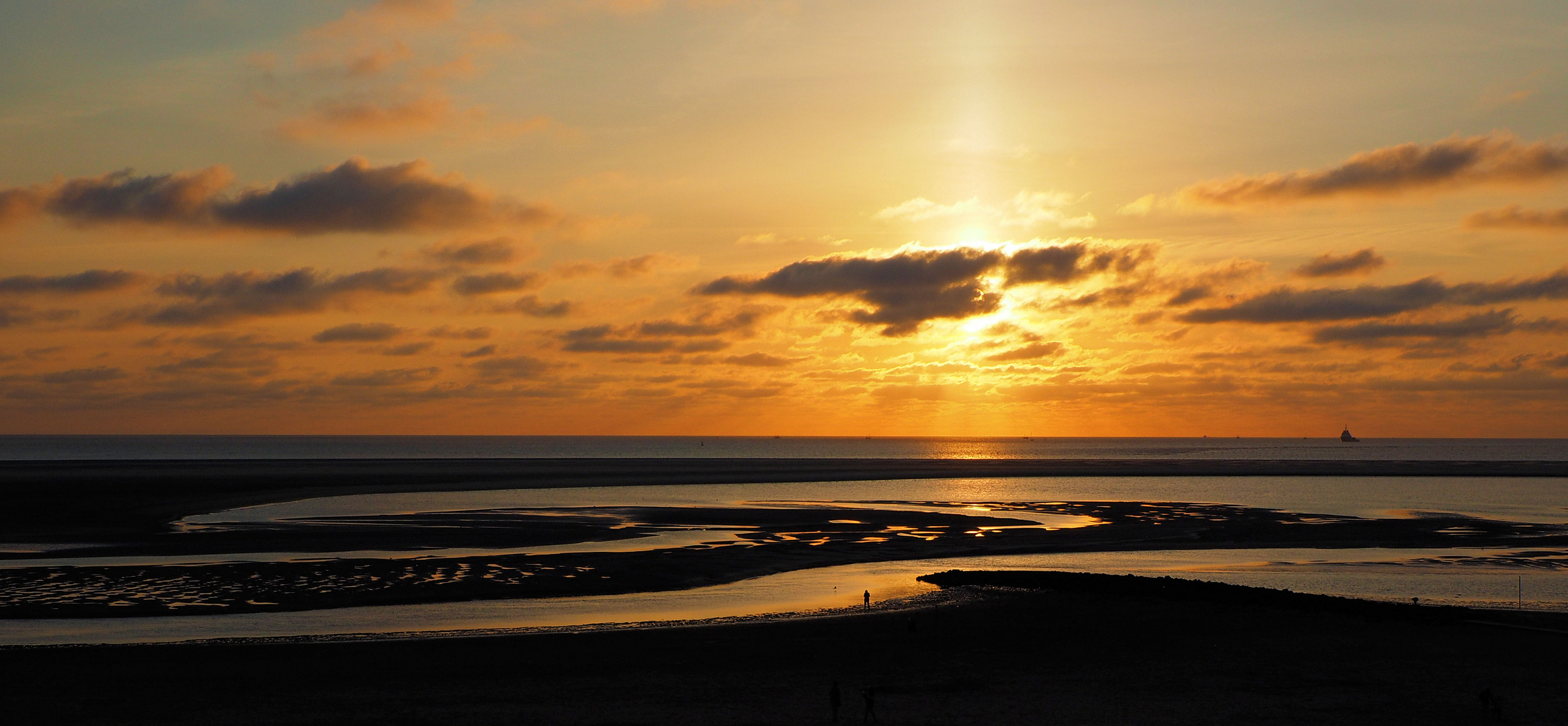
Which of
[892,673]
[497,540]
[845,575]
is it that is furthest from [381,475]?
[892,673]

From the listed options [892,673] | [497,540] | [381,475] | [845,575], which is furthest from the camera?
[381,475]

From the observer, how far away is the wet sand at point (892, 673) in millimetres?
23859

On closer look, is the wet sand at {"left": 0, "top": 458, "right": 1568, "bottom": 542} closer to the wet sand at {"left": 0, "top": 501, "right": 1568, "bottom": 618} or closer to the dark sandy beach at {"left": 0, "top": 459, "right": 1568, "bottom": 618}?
the dark sandy beach at {"left": 0, "top": 459, "right": 1568, "bottom": 618}

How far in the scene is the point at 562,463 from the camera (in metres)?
176

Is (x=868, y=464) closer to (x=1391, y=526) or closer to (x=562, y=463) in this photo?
(x=562, y=463)

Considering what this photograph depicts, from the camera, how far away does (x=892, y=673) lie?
1097 inches

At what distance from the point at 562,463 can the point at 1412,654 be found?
155347mm

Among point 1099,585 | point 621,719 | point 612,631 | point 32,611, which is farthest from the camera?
point 1099,585

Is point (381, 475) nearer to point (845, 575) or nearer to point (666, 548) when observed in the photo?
point (666, 548)

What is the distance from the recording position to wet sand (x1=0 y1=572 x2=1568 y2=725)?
23.9 meters

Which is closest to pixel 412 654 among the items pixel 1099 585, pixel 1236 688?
pixel 1236 688

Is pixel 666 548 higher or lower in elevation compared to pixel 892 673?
higher

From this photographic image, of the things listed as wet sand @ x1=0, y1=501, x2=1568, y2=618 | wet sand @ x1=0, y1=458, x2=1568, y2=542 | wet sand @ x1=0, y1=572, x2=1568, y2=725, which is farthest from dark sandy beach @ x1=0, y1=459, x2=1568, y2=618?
wet sand @ x1=0, y1=572, x2=1568, y2=725

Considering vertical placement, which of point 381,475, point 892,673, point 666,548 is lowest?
point 892,673
